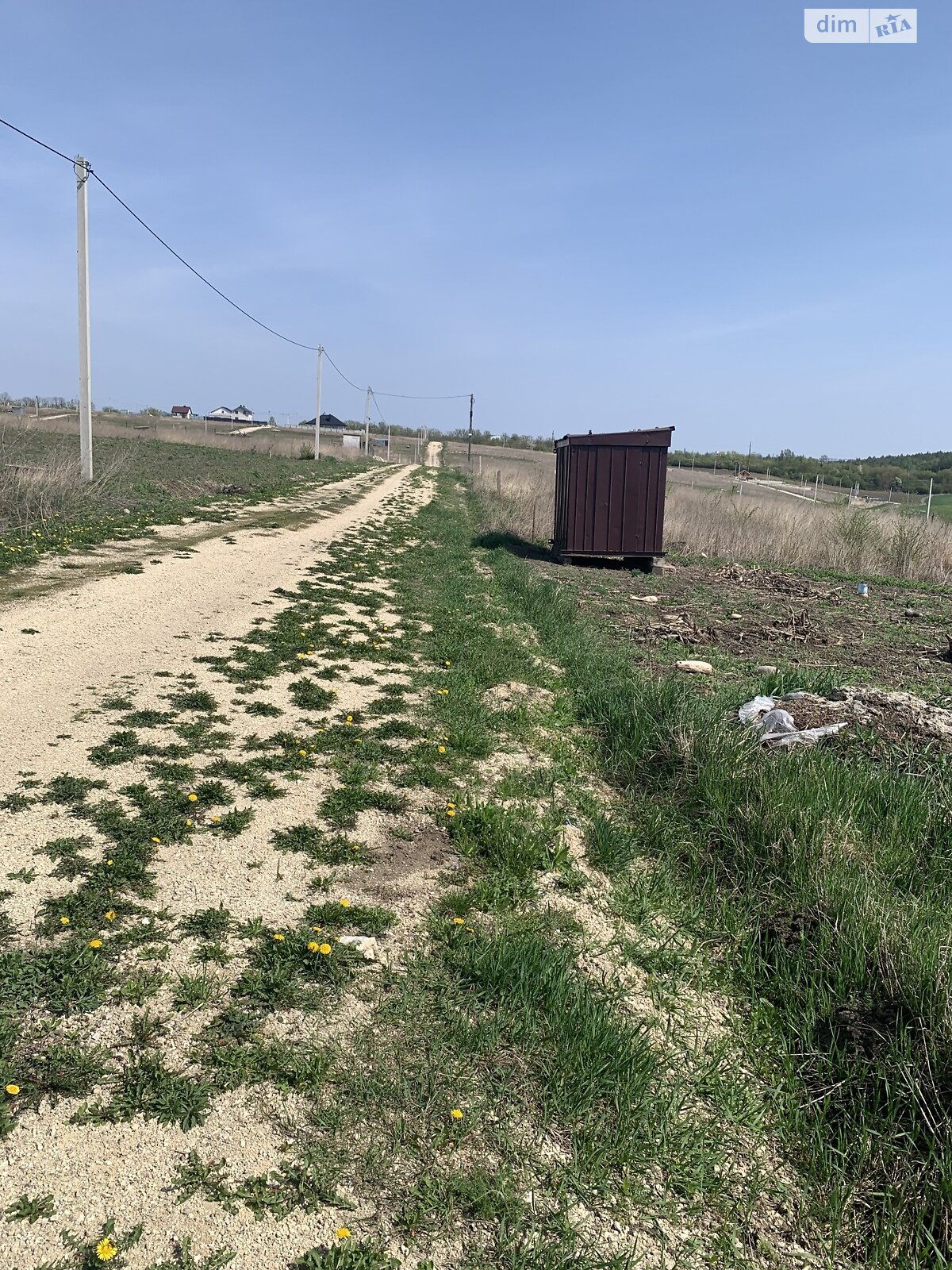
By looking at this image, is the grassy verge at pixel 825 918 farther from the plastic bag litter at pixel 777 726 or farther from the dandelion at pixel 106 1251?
the dandelion at pixel 106 1251

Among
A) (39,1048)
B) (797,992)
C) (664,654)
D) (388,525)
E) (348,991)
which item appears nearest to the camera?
(39,1048)

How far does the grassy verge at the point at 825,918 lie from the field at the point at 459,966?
0.02 metres

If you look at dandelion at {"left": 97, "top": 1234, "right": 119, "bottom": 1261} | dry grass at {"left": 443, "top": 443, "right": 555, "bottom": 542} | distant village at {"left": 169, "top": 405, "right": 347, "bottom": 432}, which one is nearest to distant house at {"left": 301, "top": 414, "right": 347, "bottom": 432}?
distant village at {"left": 169, "top": 405, "right": 347, "bottom": 432}

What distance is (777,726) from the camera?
5.51 m

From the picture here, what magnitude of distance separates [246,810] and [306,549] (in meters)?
9.66

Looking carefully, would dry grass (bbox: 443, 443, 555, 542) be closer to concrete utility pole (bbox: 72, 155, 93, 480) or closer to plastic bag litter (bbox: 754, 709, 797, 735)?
concrete utility pole (bbox: 72, 155, 93, 480)

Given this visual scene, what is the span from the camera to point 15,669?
5758mm

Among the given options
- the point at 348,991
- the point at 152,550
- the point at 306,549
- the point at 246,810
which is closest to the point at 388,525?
the point at 306,549

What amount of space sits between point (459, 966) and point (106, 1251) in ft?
4.87

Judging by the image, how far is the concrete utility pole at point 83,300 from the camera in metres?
16.1

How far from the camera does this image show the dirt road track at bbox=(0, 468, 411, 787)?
16.4 feet

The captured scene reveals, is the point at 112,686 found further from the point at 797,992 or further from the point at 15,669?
the point at 797,992

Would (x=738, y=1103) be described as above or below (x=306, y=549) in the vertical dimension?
below

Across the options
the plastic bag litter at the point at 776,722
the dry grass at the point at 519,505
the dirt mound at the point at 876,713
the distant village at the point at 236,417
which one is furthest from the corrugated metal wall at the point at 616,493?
the distant village at the point at 236,417
